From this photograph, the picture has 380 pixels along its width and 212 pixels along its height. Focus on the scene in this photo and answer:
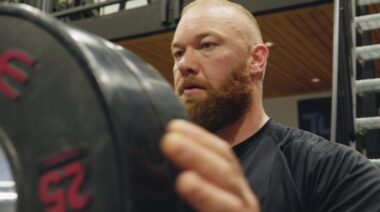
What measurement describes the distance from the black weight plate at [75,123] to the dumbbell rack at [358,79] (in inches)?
56.4

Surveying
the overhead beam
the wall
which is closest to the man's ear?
the overhead beam

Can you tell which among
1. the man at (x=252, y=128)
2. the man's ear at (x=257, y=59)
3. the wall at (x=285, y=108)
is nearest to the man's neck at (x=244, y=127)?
the man at (x=252, y=128)

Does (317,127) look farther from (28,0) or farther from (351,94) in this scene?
(351,94)

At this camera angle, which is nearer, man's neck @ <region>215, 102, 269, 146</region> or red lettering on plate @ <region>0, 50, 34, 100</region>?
red lettering on plate @ <region>0, 50, 34, 100</region>

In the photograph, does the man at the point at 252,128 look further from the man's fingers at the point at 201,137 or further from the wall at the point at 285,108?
the wall at the point at 285,108

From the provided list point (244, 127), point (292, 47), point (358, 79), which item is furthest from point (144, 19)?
point (244, 127)

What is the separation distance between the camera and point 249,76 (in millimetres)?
1336

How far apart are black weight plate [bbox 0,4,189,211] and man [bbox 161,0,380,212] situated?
1.79ft

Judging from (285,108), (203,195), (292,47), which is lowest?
(285,108)

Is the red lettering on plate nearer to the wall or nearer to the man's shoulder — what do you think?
the man's shoulder

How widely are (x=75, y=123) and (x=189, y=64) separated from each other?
893mm

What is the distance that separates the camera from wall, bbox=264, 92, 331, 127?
6246mm

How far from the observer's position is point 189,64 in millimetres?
1229

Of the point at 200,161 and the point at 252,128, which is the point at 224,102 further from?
the point at 200,161
